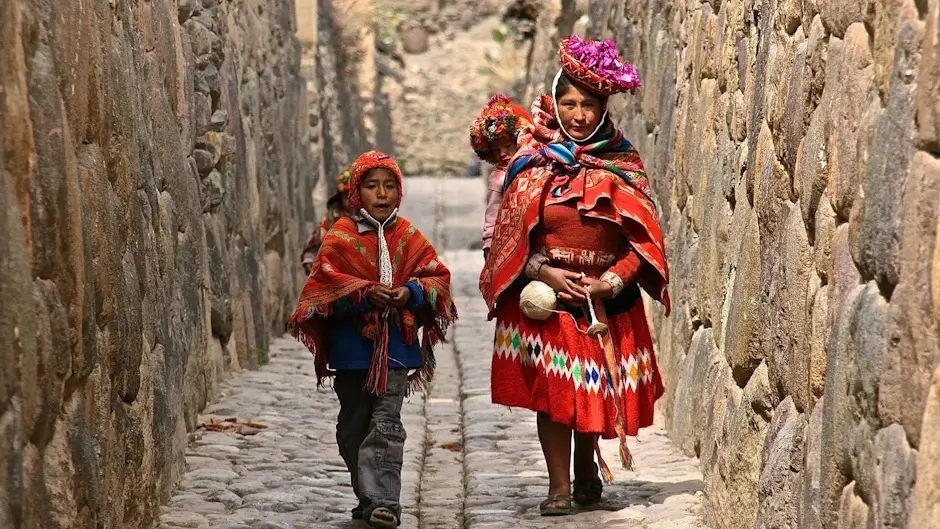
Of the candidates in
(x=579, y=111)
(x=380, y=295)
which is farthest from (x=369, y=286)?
(x=579, y=111)

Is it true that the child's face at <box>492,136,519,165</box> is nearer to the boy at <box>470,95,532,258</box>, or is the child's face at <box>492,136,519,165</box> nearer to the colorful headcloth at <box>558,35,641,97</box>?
the boy at <box>470,95,532,258</box>

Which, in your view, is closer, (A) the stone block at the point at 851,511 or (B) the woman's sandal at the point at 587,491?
(A) the stone block at the point at 851,511

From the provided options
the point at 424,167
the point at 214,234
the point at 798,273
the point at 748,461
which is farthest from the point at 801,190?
the point at 424,167

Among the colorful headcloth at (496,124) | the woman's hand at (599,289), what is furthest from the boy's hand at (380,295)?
the colorful headcloth at (496,124)

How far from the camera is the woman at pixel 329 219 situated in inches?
359

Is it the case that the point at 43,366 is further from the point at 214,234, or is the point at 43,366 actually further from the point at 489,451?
the point at 214,234

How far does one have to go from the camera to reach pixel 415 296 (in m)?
5.87

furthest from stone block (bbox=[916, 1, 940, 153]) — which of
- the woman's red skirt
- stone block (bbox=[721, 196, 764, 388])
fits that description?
the woman's red skirt

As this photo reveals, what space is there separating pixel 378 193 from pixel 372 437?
3.03 feet

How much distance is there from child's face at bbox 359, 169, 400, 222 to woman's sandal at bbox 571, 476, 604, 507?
130 cm

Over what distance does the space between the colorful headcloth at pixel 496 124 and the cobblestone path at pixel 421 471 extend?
4.76 feet

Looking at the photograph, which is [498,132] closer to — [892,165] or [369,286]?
[369,286]

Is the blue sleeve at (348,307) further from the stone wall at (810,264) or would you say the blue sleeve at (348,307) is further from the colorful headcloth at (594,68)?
the stone wall at (810,264)

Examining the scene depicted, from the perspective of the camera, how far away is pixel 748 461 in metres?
5.31
